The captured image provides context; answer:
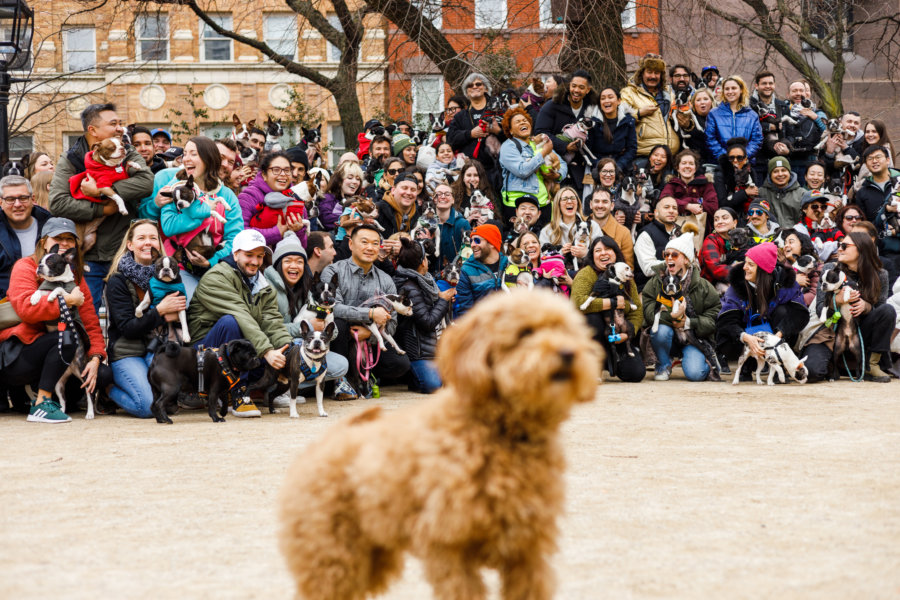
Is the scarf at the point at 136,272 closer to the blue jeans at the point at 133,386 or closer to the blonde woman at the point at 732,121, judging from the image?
the blue jeans at the point at 133,386

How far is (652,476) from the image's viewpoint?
5.84m

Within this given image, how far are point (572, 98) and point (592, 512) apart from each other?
28.8 feet

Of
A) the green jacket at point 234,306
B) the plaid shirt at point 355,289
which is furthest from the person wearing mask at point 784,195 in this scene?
the green jacket at point 234,306

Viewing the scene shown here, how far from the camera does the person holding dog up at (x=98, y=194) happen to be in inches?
355

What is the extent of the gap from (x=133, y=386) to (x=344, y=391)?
7.05 feet

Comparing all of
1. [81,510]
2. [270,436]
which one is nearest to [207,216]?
[270,436]

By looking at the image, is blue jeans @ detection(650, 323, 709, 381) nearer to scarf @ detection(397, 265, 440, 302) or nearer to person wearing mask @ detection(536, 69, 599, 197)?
person wearing mask @ detection(536, 69, 599, 197)

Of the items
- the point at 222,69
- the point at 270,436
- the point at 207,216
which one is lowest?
the point at 270,436

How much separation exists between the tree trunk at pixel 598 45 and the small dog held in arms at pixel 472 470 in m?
12.5

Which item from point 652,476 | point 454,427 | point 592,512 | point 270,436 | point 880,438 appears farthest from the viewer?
point 270,436

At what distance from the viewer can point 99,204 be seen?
9.12 metres

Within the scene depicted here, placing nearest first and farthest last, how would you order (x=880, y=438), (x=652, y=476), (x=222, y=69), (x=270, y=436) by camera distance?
(x=652, y=476) < (x=880, y=438) < (x=270, y=436) < (x=222, y=69)

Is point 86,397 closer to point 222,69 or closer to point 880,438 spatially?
point 880,438

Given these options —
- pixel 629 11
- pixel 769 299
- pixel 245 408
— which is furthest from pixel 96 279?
pixel 629 11
